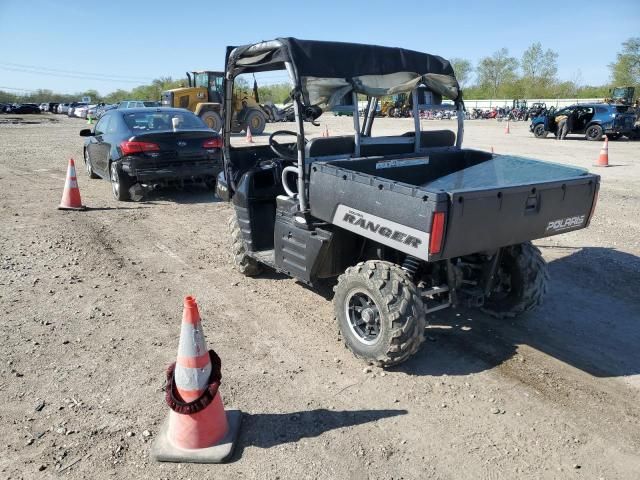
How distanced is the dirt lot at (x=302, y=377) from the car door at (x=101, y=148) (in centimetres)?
374

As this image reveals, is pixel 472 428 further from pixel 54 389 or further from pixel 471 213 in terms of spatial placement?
pixel 54 389

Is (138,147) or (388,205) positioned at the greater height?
(388,205)

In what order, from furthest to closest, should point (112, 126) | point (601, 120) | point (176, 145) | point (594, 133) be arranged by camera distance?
point (594, 133), point (601, 120), point (112, 126), point (176, 145)

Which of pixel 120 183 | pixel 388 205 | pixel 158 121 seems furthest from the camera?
→ pixel 158 121

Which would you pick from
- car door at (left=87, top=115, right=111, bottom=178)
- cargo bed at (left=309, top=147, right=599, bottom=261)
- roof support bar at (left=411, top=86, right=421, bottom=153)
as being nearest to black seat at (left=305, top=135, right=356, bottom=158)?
cargo bed at (left=309, top=147, right=599, bottom=261)

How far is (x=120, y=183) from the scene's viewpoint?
909 cm

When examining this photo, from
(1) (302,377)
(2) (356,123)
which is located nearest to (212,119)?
(2) (356,123)

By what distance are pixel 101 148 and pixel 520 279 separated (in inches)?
331

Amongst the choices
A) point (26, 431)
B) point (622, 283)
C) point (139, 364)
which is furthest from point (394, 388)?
point (622, 283)

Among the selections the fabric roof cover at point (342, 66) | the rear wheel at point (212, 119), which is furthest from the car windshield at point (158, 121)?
the rear wheel at point (212, 119)

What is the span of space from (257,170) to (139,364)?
2214mm

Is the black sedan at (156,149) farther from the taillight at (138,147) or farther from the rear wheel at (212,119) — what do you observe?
the rear wheel at (212,119)

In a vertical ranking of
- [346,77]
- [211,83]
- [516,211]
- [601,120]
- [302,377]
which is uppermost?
[211,83]

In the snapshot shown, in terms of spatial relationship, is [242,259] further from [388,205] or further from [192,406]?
[192,406]
